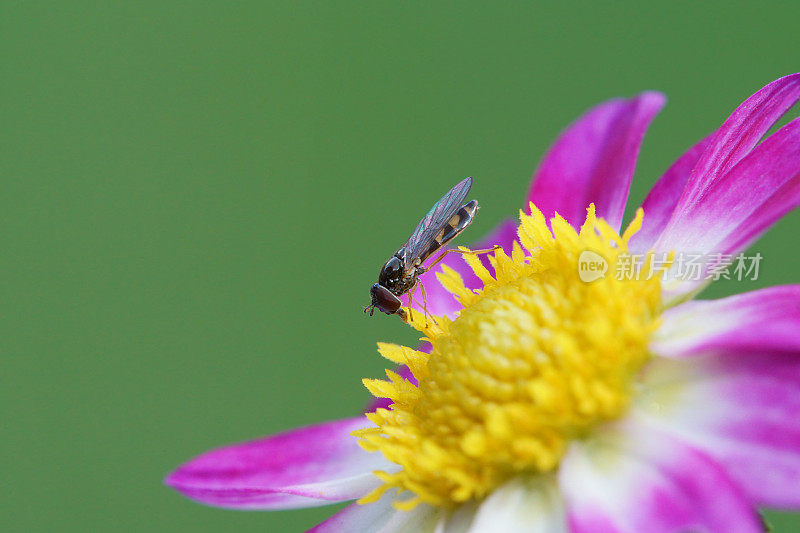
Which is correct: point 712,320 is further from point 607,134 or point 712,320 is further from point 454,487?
point 607,134

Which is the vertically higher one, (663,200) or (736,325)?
(663,200)

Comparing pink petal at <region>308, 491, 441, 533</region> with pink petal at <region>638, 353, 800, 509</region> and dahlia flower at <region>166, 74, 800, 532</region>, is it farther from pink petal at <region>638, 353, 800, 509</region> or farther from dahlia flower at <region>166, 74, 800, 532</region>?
pink petal at <region>638, 353, 800, 509</region>

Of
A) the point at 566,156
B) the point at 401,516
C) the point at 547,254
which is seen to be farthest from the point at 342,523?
the point at 566,156

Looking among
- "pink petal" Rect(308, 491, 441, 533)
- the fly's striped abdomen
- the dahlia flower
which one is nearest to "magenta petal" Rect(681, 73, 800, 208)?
the dahlia flower

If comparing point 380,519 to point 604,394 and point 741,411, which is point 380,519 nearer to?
point 604,394

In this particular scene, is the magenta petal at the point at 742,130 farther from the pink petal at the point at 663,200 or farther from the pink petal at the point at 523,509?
the pink petal at the point at 523,509

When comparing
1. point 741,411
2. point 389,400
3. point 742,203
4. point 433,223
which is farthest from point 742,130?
point 389,400

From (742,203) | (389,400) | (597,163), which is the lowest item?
(742,203)
